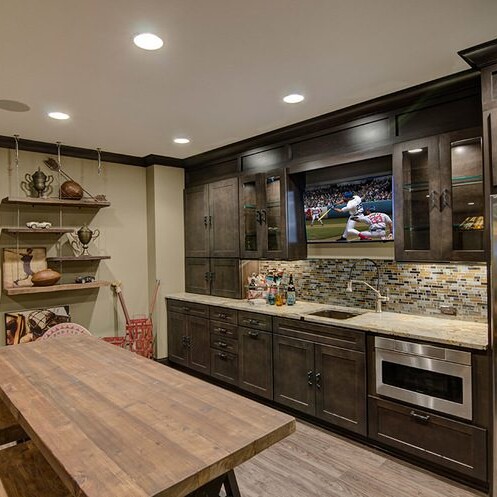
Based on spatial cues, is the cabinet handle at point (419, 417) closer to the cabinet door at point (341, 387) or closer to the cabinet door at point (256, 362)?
the cabinet door at point (341, 387)

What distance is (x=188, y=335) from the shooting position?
15.0 ft

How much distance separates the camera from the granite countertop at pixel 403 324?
2.50 metres

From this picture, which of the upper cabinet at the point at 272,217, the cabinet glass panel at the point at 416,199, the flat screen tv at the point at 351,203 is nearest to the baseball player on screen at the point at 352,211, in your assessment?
the flat screen tv at the point at 351,203

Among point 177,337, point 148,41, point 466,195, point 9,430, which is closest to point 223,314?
point 177,337

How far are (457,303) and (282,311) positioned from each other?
55.5 inches

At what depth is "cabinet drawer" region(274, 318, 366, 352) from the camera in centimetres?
293

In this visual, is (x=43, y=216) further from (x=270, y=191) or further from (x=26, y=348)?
(x=270, y=191)

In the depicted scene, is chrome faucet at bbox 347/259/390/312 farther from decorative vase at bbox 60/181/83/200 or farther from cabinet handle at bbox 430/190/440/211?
decorative vase at bbox 60/181/83/200

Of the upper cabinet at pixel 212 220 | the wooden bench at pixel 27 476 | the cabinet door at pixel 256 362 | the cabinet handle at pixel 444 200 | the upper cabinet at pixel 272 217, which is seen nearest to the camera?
the wooden bench at pixel 27 476

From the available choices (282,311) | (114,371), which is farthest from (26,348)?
(282,311)

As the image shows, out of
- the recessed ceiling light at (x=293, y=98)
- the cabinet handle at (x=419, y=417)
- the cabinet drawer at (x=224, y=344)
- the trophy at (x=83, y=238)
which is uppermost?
the recessed ceiling light at (x=293, y=98)

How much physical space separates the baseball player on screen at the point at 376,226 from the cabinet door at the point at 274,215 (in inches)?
31.0

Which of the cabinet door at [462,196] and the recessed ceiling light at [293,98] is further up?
the recessed ceiling light at [293,98]

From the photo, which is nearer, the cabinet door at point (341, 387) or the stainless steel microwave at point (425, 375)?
the stainless steel microwave at point (425, 375)
